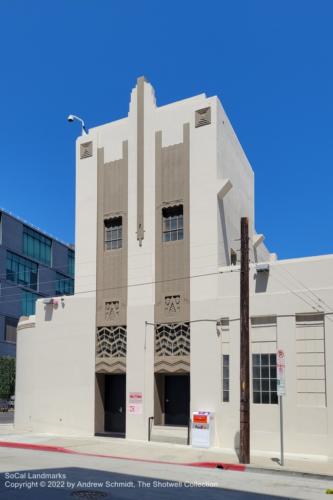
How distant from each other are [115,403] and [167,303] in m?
4.97

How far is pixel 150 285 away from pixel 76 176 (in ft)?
21.2

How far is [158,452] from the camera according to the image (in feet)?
64.0

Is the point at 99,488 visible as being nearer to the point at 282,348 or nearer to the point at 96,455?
the point at 96,455

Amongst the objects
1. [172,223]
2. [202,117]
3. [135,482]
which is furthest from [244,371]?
[202,117]

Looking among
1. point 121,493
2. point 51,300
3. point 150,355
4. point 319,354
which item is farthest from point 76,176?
point 121,493

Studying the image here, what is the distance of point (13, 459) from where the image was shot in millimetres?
16516

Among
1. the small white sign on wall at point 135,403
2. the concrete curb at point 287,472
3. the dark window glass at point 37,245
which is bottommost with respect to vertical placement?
the concrete curb at point 287,472

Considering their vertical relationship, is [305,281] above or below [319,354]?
above

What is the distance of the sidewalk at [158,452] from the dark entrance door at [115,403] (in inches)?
47.2

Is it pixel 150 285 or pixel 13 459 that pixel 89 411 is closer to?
pixel 150 285

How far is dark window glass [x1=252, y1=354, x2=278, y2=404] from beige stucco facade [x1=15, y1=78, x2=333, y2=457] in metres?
0.21

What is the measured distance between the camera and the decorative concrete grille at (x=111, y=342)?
23.9 m

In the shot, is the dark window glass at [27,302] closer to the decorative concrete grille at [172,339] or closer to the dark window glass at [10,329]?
the dark window glass at [10,329]

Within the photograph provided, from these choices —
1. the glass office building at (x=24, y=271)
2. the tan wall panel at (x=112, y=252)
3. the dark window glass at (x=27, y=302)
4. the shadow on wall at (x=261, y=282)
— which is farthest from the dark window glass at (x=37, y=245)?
the shadow on wall at (x=261, y=282)
